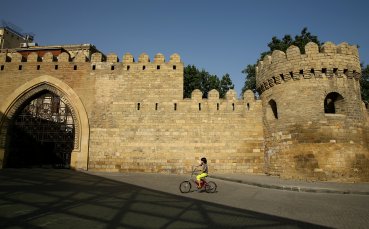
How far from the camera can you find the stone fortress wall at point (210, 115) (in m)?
11.6

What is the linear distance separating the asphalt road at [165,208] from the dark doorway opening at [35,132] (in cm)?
622

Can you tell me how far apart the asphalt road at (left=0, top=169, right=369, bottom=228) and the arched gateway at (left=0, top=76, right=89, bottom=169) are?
16.5 ft

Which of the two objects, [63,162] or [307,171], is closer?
[307,171]

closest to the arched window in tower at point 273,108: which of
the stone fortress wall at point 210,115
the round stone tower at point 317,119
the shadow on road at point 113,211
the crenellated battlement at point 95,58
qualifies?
the stone fortress wall at point 210,115

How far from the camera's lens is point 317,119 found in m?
11.6

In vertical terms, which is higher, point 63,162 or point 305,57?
Result: point 305,57

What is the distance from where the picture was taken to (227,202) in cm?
699

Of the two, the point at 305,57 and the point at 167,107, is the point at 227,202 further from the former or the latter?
the point at 305,57

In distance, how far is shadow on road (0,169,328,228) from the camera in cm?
472

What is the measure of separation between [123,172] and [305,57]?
10462 millimetres

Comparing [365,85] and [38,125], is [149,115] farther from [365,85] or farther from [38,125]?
[365,85]

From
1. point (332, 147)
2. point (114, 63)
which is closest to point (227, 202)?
point (332, 147)

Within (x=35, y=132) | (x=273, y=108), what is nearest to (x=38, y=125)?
(x=35, y=132)

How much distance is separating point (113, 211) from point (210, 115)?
8926 millimetres
